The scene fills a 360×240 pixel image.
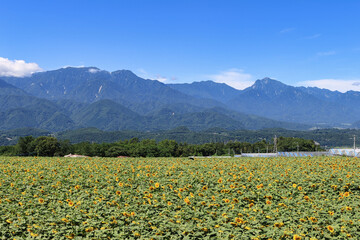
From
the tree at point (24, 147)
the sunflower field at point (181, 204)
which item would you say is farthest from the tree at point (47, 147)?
the sunflower field at point (181, 204)

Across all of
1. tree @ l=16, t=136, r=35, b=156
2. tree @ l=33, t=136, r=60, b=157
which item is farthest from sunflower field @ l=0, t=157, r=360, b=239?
tree @ l=16, t=136, r=35, b=156

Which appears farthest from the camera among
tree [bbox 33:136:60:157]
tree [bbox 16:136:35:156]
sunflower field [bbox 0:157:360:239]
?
tree [bbox 16:136:35:156]

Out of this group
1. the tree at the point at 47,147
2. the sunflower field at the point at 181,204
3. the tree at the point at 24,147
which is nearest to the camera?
the sunflower field at the point at 181,204

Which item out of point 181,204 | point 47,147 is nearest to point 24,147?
point 47,147

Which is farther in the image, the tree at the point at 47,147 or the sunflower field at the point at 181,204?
the tree at the point at 47,147

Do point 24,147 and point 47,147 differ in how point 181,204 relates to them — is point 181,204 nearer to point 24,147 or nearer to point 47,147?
point 47,147

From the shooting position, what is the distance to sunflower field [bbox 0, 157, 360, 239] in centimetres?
1023

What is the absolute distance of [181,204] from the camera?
1330 centimetres

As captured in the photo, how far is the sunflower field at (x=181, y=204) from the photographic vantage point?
10.2m

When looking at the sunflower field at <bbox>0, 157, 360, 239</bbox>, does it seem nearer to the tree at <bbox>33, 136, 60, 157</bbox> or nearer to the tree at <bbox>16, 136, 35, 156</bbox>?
the tree at <bbox>33, 136, 60, 157</bbox>

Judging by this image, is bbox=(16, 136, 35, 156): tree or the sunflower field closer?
the sunflower field

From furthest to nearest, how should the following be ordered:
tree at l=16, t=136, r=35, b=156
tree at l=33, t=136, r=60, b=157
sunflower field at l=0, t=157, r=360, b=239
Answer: tree at l=16, t=136, r=35, b=156 < tree at l=33, t=136, r=60, b=157 < sunflower field at l=0, t=157, r=360, b=239

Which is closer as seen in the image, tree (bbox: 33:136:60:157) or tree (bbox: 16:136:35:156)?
tree (bbox: 33:136:60:157)

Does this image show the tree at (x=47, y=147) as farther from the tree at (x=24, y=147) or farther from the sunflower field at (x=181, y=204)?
the sunflower field at (x=181, y=204)
